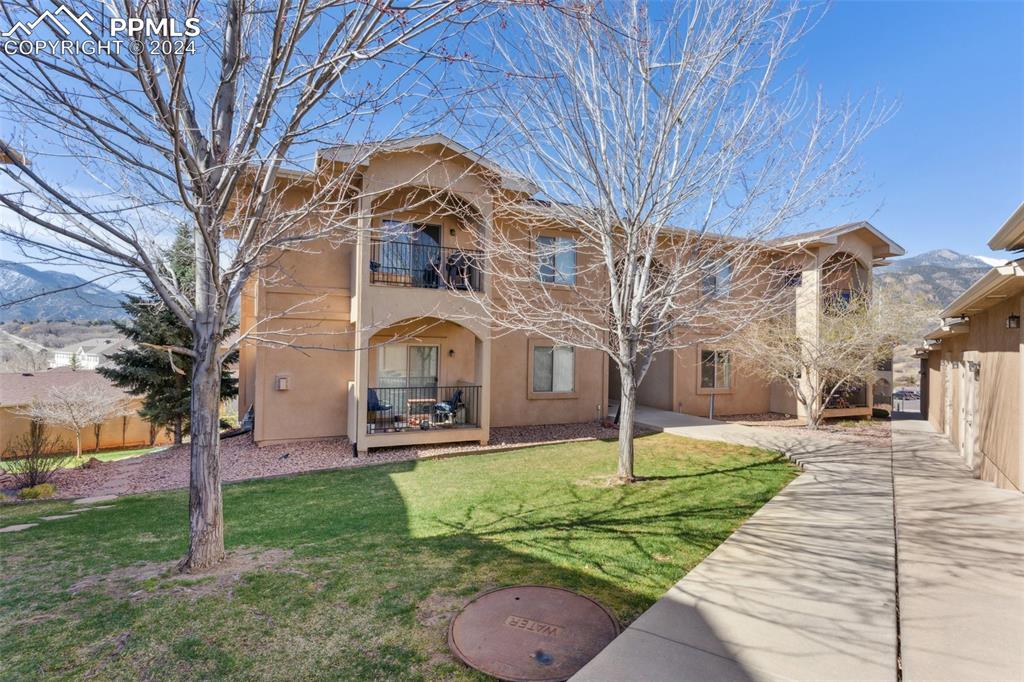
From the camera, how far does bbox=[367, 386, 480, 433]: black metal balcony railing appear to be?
11367 millimetres

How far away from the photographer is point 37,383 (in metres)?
19.4

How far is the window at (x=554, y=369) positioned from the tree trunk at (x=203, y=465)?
389 inches

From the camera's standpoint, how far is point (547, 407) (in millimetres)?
13812

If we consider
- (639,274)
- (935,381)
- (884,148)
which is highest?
(884,148)

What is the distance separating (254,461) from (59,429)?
14.0 meters

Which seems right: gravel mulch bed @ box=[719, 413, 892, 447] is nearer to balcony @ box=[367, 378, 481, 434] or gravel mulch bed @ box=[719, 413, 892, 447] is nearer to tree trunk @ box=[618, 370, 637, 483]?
tree trunk @ box=[618, 370, 637, 483]

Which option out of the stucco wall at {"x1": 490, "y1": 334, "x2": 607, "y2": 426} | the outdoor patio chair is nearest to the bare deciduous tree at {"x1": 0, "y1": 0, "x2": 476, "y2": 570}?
the outdoor patio chair

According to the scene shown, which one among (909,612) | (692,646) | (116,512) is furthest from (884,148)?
(116,512)

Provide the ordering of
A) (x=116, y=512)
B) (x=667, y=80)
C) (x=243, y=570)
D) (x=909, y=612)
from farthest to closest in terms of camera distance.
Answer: (x=667, y=80) → (x=116, y=512) → (x=243, y=570) → (x=909, y=612)

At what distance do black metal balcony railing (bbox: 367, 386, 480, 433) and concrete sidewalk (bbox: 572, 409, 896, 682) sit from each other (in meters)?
7.10

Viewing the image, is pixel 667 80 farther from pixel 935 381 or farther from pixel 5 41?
pixel 935 381

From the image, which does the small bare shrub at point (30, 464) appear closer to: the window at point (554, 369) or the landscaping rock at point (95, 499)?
the landscaping rock at point (95, 499)

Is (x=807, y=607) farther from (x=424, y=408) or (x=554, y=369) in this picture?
(x=554, y=369)

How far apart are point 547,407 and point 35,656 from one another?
11.5 meters
